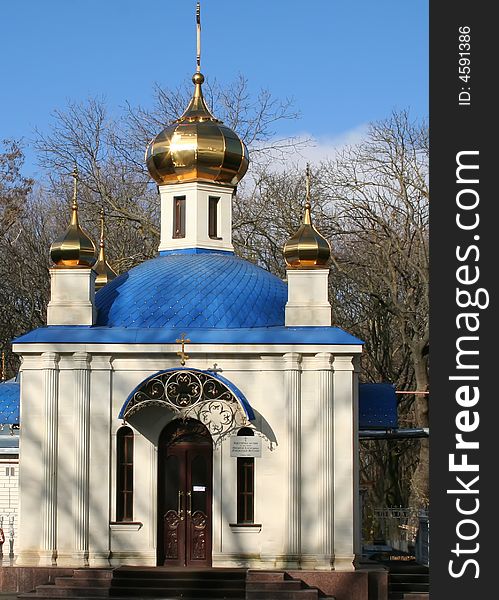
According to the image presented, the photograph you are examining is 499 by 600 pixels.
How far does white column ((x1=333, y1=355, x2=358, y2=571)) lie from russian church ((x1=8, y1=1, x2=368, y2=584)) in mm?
18

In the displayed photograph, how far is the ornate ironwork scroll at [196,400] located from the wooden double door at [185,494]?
305mm

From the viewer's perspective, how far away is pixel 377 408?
68.8 ft

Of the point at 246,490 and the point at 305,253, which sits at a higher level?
the point at 305,253

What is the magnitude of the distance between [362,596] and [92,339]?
4.87 metres

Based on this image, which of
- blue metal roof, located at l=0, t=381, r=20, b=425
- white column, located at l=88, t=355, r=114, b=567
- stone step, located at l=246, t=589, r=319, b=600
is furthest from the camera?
blue metal roof, located at l=0, t=381, r=20, b=425

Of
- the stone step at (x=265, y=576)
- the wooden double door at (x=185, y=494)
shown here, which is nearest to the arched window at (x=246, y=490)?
the wooden double door at (x=185, y=494)

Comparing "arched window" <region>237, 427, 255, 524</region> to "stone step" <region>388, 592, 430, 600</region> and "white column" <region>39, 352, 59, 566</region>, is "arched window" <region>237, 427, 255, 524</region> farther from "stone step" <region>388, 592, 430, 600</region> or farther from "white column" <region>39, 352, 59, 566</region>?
"white column" <region>39, 352, 59, 566</region>

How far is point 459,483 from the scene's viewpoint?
1045 centimetres

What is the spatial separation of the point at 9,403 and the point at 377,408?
18.4ft

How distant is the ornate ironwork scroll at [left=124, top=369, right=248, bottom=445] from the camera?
18.2 meters

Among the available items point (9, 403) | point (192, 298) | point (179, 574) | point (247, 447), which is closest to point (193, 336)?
point (192, 298)

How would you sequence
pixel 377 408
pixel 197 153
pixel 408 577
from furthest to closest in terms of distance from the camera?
pixel 197 153 → pixel 377 408 → pixel 408 577

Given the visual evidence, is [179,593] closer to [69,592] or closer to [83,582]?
[83,582]

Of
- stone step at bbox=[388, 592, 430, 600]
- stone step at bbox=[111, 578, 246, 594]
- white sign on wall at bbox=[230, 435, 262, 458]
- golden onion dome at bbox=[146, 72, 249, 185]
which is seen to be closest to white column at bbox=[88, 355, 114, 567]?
stone step at bbox=[111, 578, 246, 594]
